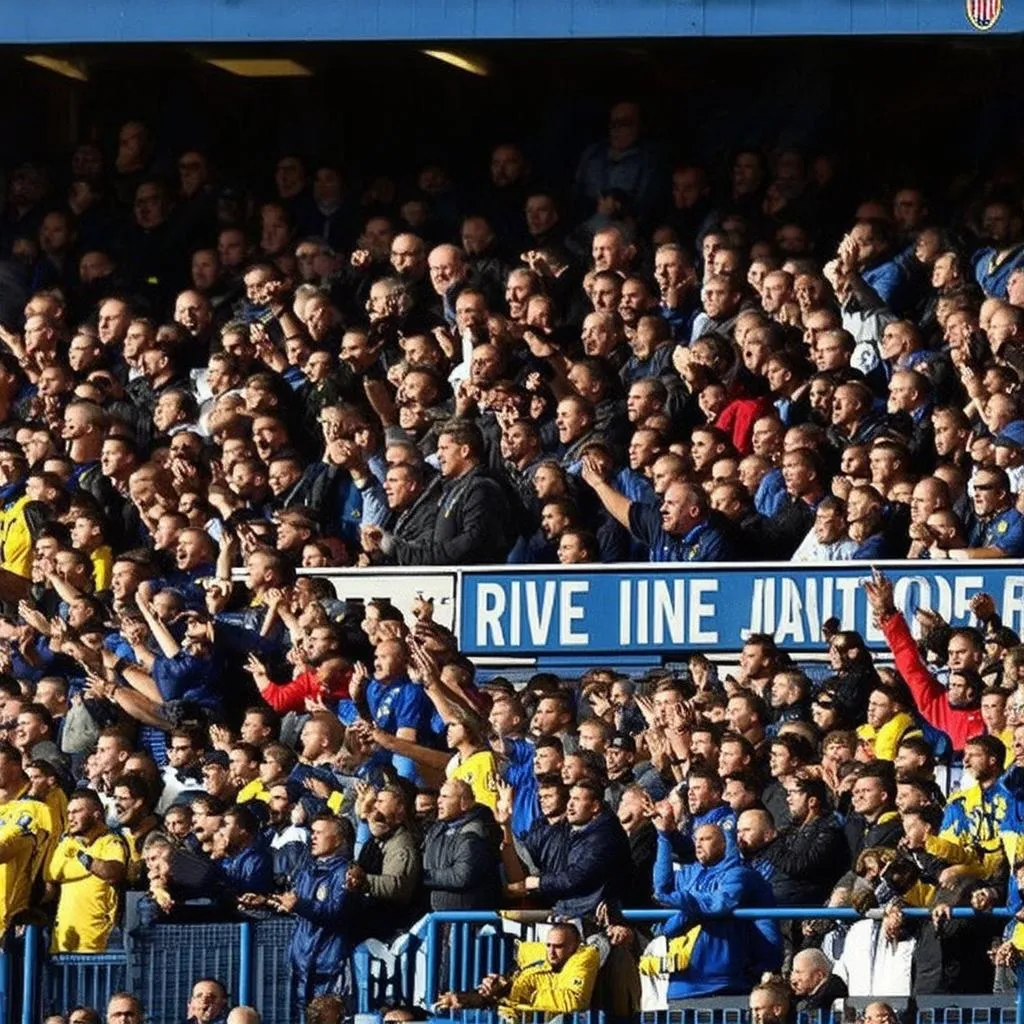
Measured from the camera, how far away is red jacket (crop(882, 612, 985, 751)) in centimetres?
1683

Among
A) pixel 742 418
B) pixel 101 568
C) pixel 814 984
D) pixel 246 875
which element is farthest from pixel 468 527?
pixel 814 984

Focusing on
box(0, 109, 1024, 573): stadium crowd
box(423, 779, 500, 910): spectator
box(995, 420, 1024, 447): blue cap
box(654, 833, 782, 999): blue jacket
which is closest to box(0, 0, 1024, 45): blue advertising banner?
box(0, 109, 1024, 573): stadium crowd

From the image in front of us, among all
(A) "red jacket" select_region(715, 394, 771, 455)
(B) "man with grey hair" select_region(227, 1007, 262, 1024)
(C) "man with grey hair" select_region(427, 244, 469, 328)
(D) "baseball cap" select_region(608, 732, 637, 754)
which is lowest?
(B) "man with grey hair" select_region(227, 1007, 262, 1024)

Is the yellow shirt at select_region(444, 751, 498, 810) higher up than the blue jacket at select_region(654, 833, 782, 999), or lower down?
higher up

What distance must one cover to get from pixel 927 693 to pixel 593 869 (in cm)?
194

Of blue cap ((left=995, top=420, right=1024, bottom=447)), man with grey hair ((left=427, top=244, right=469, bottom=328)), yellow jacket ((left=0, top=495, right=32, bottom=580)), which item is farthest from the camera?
man with grey hair ((left=427, top=244, right=469, bottom=328))

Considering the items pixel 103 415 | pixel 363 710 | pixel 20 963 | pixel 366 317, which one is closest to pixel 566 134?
pixel 366 317

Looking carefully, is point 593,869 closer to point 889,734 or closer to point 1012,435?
point 889,734

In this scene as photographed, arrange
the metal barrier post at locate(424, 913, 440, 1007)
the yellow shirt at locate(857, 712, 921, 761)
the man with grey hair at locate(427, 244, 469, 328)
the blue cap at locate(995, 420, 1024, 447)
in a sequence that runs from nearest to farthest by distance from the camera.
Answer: the metal barrier post at locate(424, 913, 440, 1007) → the yellow shirt at locate(857, 712, 921, 761) → the blue cap at locate(995, 420, 1024, 447) → the man with grey hair at locate(427, 244, 469, 328)

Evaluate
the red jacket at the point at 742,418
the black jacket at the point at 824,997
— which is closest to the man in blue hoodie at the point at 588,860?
the black jacket at the point at 824,997

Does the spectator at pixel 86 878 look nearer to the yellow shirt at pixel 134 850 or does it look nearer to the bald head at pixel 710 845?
the yellow shirt at pixel 134 850

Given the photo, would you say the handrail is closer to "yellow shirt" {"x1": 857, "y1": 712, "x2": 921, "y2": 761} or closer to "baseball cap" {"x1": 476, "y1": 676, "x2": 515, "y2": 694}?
"yellow shirt" {"x1": 857, "y1": 712, "x2": 921, "y2": 761}

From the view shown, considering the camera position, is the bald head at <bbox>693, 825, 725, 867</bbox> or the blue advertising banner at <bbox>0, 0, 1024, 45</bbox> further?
the blue advertising banner at <bbox>0, 0, 1024, 45</bbox>

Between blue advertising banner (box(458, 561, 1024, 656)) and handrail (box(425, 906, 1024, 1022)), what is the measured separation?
7.70 ft
